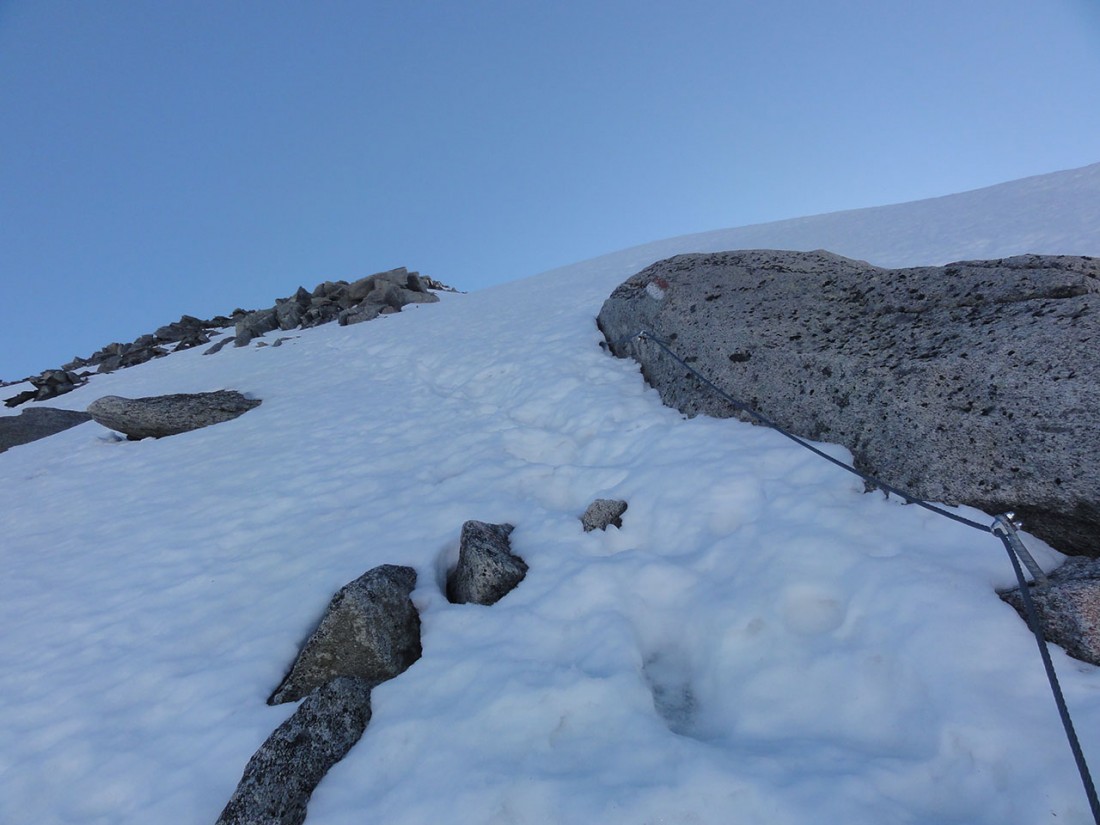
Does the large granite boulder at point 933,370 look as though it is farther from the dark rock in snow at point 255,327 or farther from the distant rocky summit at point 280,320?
the dark rock in snow at point 255,327

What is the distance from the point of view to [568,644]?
13.8 ft

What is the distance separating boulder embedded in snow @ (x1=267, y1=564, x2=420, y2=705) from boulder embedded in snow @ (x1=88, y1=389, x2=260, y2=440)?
9.16 meters

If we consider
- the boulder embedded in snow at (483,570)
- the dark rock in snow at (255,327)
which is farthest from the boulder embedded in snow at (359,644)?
the dark rock in snow at (255,327)

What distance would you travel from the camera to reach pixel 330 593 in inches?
215

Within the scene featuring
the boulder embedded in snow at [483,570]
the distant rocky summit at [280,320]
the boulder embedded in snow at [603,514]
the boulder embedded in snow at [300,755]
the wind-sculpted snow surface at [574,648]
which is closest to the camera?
the wind-sculpted snow surface at [574,648]

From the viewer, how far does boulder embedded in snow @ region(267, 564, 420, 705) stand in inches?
174

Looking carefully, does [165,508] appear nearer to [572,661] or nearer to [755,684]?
[572,661]

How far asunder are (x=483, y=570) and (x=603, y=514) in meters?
1.44

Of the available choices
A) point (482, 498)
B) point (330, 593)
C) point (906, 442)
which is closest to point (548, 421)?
point (482, 498)

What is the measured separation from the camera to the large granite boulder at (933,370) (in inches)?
165

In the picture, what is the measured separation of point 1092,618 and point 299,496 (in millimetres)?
8036

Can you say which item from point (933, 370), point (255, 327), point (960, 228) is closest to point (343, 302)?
point (255, 327)

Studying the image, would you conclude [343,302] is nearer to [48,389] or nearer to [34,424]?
[48,389]

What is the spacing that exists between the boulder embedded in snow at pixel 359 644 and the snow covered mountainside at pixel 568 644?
0.72ft
